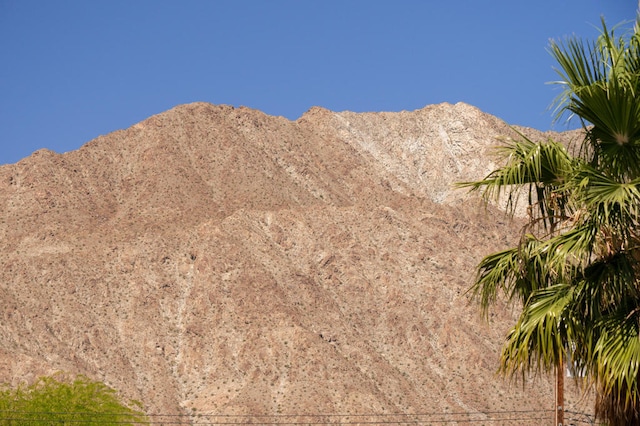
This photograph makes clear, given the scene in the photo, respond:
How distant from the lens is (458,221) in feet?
348

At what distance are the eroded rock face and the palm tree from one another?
60.0 m

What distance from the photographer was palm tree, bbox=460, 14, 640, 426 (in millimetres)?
8547

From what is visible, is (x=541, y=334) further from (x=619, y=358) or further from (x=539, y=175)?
(x=539, y=175)

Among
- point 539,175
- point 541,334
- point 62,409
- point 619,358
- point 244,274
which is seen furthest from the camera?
point 244,274

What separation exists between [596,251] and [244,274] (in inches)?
3294

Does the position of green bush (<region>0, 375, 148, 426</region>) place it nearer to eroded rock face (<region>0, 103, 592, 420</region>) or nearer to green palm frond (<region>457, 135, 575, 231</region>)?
eroded rock face (<region>0, 103, 592, 420</region>)

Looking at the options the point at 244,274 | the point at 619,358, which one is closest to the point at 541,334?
the point at 619,358

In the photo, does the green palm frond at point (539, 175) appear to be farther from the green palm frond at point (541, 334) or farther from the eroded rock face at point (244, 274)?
the eroded rock face at point (244, 274)

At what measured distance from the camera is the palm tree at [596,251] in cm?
855

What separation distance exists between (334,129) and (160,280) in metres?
44.3

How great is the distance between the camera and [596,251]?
885 cm

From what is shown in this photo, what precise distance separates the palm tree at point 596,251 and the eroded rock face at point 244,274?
197 ft

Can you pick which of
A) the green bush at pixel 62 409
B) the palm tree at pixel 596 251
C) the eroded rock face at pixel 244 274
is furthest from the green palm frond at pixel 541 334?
the eroded rock face at pixel 244 274

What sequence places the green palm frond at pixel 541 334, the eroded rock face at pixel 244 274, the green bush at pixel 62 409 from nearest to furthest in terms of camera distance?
the green palm frond at pixel 541 334 < the green bush at pixel 62 409 < the eroded rock face at pixel 244 274
